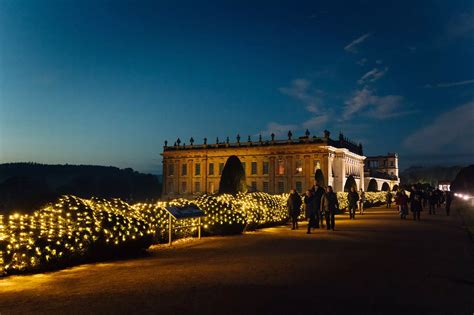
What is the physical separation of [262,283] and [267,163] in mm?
59325

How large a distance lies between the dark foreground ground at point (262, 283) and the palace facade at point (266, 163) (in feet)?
164

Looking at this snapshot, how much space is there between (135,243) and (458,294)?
6.44 meters

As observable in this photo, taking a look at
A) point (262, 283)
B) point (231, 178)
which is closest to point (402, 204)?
point (231, 178)

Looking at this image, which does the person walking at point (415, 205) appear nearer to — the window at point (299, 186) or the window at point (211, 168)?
the window at point (299, 186)

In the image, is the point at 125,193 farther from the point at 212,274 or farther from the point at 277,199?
the point at 212,274

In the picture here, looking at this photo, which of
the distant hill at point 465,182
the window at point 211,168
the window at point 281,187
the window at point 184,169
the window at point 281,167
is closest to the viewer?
the window at point 281,167

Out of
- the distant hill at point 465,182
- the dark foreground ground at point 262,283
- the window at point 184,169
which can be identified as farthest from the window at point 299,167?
the dark foreground ground at point 262,283

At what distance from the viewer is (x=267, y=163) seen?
215 feet

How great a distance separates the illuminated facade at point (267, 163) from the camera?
6175cm

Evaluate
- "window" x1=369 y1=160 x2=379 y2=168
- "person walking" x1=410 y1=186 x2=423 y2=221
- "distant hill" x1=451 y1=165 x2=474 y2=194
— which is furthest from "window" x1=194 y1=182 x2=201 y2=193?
"window" x1=369 y1=160 x2=379 y2=168

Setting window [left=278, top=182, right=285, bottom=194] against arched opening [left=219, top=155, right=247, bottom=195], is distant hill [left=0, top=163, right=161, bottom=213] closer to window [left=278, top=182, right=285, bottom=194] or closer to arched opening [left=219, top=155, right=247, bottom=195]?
window [left=278, top=182, right=285, bottom=194]

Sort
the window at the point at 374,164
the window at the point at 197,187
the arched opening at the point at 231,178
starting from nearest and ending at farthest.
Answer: the arched opening at the point at 231,178 → the window at the point at 197,187 → the window at the point at 374,164

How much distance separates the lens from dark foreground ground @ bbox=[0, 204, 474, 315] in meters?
5.24

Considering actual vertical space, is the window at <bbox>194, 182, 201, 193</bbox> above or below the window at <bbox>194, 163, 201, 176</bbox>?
below
